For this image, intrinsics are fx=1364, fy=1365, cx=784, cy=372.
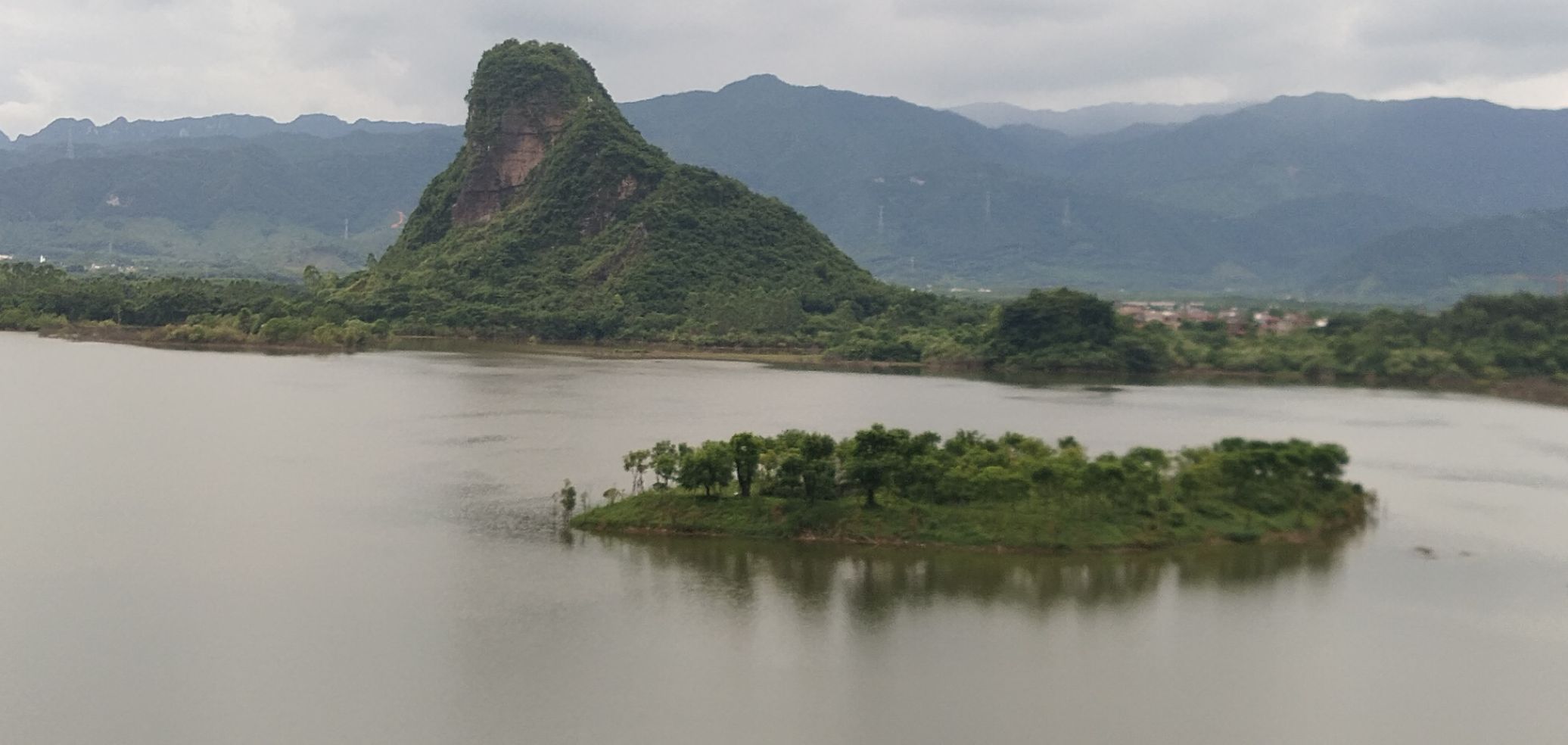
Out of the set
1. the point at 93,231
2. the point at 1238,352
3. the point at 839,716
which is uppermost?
the point at 93,231

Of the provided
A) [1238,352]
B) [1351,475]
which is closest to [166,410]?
[1351,475]

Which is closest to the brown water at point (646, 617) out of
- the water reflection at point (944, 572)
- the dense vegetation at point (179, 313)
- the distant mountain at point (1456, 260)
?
the water reflection at point (944, 572)

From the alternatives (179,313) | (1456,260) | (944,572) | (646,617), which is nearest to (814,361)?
(179,313)

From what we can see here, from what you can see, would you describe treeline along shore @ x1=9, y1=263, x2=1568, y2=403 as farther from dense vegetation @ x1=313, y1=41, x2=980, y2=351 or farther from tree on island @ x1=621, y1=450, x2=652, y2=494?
tree on island @ x1=621, y1=450, x2=652, y2=494

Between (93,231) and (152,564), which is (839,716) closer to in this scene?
(152,564)

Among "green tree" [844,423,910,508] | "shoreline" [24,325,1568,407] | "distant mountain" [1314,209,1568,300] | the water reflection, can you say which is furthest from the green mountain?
"distant mountain" [1314,209,1568,300]

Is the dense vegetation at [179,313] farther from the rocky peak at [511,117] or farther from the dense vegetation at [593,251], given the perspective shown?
the rocky peak at [511,117]
